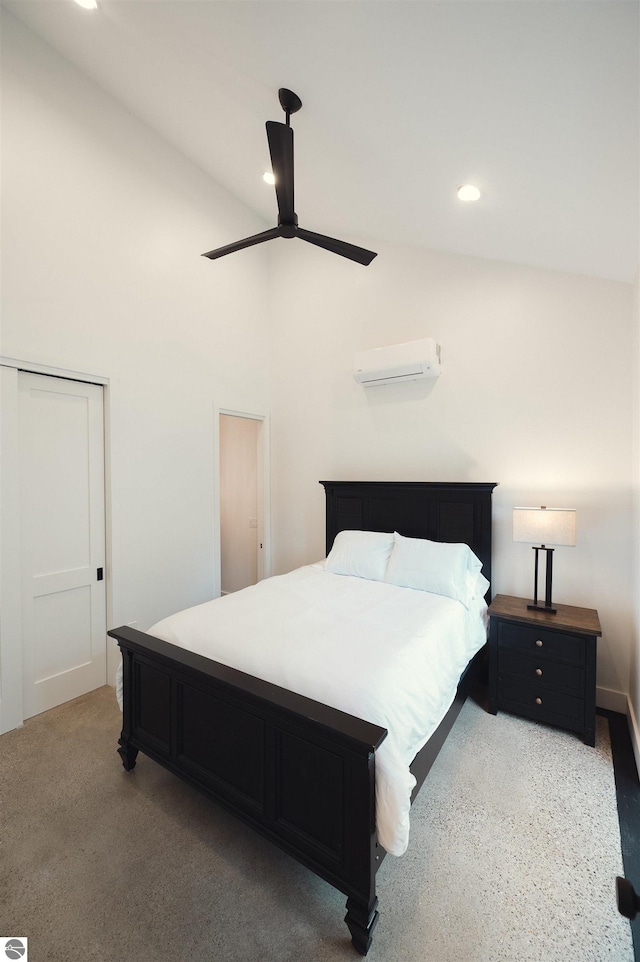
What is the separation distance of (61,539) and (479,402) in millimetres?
3222

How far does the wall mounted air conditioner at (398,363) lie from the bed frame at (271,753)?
95.6 inches

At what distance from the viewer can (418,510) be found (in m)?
3.26

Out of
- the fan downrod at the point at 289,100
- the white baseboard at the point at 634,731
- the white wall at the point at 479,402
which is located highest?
the fan downrod at the point at 289,100

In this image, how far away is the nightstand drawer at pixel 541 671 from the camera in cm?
229

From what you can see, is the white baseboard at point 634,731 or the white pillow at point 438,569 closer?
the white baseboard at point 634,731

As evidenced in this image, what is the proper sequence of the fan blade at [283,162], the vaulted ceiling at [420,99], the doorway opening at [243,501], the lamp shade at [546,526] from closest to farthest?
1. the vaulted ceiling at [420,99]
2. the fan blade at [283,162]
3. the lamp shade at [546,526]
4. the doorway opening at [243,501]

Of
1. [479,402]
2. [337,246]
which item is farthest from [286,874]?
[479,402]

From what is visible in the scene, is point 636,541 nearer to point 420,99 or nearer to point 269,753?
point 269,753

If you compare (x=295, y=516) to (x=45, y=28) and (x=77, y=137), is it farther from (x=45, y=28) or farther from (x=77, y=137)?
(x=45, y=28)

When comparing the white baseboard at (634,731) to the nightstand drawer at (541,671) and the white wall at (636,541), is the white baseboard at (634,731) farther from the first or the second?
the nightstand drawer at (541,671)

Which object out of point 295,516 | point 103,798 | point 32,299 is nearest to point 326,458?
point 295,516

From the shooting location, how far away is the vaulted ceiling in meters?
1.25

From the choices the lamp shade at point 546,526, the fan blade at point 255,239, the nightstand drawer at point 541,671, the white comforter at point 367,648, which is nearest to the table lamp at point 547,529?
the lamp shade at point 546,526

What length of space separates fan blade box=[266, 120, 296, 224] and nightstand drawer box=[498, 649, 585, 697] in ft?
9.47
